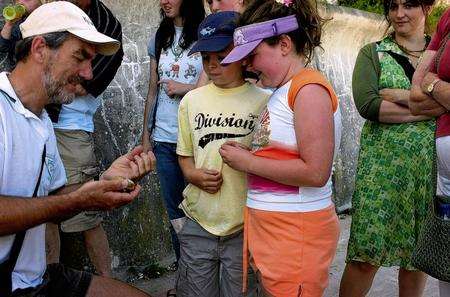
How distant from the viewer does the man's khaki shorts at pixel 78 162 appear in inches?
145

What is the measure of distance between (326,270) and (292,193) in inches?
14.7

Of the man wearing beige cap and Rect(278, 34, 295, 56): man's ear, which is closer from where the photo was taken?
the man wearing beige cap

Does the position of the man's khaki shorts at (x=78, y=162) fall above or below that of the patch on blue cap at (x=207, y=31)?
below

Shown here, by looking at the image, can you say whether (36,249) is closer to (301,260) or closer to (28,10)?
(301,260)

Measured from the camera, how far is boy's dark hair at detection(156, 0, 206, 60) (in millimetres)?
3803

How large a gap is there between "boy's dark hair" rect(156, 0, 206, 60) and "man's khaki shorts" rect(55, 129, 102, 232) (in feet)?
2.32

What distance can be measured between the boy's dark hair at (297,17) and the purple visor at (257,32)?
3cm

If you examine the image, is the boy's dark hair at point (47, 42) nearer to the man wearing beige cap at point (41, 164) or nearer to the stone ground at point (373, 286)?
the man wearing beige cap at point (41, 164)

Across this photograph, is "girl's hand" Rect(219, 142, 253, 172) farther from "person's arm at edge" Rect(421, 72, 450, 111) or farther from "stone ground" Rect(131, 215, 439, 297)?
"stone ground" Rect(131, 215, 439, 297)

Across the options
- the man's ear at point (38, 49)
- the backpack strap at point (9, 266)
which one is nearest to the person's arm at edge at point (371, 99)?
the man's ear at point (38, 49)

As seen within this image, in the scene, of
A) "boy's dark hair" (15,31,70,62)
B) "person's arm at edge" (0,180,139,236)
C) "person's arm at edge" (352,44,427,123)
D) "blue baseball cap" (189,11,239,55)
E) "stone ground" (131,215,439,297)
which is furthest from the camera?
"stone ground" (131,215,439,297)

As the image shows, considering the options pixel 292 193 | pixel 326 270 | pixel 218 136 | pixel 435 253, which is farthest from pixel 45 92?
pixel 435 253

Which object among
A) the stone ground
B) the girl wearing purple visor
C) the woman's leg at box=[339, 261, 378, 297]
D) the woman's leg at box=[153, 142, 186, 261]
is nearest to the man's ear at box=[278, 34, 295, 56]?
the girl wearing purple visor

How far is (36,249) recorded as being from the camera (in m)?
2.56
